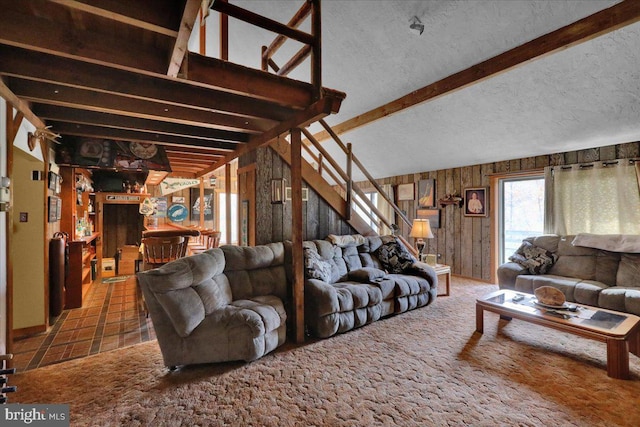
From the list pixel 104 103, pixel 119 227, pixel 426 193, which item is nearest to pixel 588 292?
pixel 426 193

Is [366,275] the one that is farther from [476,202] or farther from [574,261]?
[476,202]

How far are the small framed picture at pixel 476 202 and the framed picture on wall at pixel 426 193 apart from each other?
28.4 inches

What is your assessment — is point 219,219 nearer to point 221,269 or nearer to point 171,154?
point 171,154

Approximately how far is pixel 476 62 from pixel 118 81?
3.74 meters

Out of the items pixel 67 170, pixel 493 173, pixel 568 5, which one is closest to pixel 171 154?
pixel 67 170

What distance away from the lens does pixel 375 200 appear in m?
8.11

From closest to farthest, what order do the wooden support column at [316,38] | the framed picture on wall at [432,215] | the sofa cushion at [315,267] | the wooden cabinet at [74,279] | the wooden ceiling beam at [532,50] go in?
the wooden ceiling beam at [532,50] < the wooden support column at [316,38] < the sofa cushion at [315,267] < the wooden cabinet at [74,279] < the framed picture on wall at [432,215]

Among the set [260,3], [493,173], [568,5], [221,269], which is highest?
[260,3]

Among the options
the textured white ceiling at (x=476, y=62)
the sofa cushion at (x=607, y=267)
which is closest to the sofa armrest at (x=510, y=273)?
the sofa cushion at (x=607, y=267)

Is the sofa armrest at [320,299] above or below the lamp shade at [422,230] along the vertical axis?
below

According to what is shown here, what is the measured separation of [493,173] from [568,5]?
3.15m

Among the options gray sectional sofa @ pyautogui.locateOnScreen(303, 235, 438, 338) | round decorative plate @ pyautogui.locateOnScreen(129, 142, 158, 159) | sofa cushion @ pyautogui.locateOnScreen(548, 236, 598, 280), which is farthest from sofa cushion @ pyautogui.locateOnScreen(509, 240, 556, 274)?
round decorative plate @ pyautogui.locateOnScreen(129, 142, 158, 159)

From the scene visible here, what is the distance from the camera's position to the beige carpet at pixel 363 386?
187cm

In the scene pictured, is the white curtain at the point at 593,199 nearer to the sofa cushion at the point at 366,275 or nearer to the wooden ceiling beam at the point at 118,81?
the sofa cushion at the point at 366,275
